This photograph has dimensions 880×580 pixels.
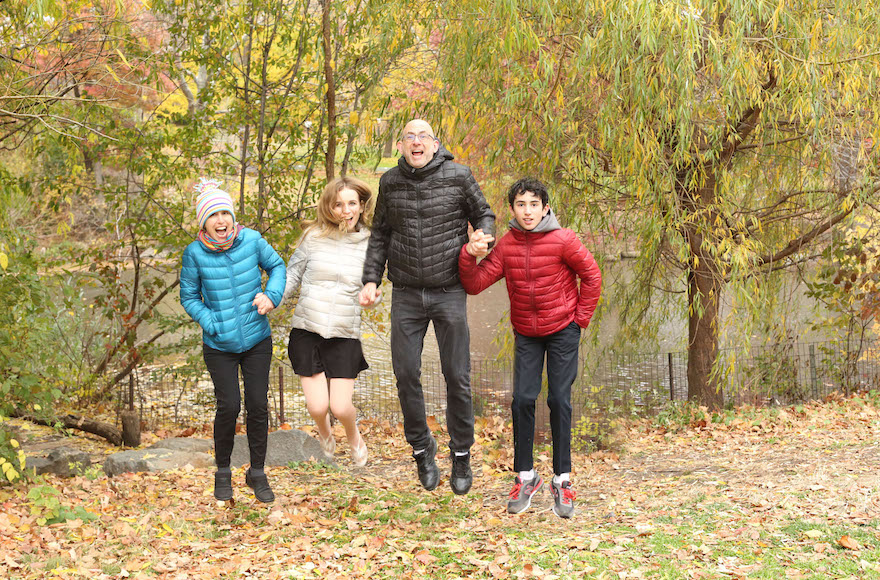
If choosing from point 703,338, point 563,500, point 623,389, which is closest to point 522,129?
point 563,500

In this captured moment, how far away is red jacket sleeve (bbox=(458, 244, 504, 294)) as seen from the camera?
4.72m

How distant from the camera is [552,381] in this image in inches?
190

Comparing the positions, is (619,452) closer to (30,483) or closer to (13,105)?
(30,483)

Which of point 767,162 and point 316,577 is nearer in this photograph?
point 316,577

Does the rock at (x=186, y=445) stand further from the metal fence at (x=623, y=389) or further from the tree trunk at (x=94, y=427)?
the metal fence at (x=623, y=389)

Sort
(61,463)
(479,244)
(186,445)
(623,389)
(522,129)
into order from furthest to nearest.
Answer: (623,389) → (186,445) → (522,129) → (61,463) → (479,244)

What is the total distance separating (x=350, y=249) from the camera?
16.8 ft

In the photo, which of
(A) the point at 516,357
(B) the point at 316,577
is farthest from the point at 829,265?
(B) the point at 316,577

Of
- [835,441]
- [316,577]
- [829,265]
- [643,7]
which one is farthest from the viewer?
[829,265]

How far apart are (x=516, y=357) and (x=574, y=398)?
244 inches

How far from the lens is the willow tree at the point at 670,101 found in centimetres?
616

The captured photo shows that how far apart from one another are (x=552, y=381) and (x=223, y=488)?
2049mm

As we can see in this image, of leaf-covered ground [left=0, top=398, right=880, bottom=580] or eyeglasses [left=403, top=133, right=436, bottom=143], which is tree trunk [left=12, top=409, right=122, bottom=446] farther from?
eyeglasses [left=403, top=133, right=436, bottom=143]

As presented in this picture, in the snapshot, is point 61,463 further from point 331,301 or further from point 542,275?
point 542,275
